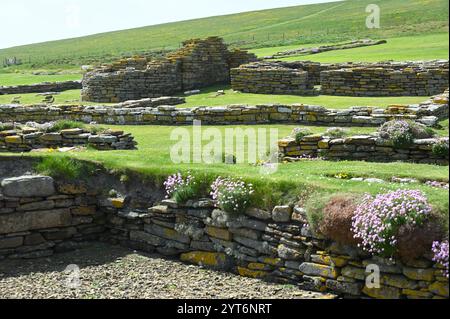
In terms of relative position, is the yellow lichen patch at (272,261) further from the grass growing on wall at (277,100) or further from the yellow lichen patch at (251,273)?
the grass growing on wall at (277,100)

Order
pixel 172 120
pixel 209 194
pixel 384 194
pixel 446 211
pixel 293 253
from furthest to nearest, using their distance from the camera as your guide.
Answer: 1. pixel 172 120
2. pixel 209 194
3. pixel 293 253
4. pixel 384 194
5. pixel 446 211

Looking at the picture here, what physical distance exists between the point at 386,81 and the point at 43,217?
638 inches

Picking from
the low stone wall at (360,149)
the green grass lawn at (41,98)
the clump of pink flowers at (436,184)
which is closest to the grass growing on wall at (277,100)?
the green grass lawn at (41,98)

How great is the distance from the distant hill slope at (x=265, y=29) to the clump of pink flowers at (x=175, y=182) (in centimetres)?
5772

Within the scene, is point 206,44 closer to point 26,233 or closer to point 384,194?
point 26,233

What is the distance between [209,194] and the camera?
11.6 meters

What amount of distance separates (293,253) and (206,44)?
21293 mm

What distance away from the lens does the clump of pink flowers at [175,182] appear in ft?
38.6

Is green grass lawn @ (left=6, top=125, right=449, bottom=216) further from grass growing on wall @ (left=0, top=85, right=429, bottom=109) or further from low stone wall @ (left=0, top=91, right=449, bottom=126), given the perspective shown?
grass growing on wall @ (left=0, top=85, right=429, bottom=109)

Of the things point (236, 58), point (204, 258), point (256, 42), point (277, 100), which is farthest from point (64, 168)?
point (256, 42)

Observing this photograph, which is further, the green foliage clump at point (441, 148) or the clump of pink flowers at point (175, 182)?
the green foliage clump at point (441, 148)

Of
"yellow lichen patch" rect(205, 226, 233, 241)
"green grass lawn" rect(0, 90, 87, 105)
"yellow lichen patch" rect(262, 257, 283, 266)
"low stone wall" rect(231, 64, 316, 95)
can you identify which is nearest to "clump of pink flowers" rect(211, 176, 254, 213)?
"yellow lichen patch" rect(205, 226, 233, 241)
